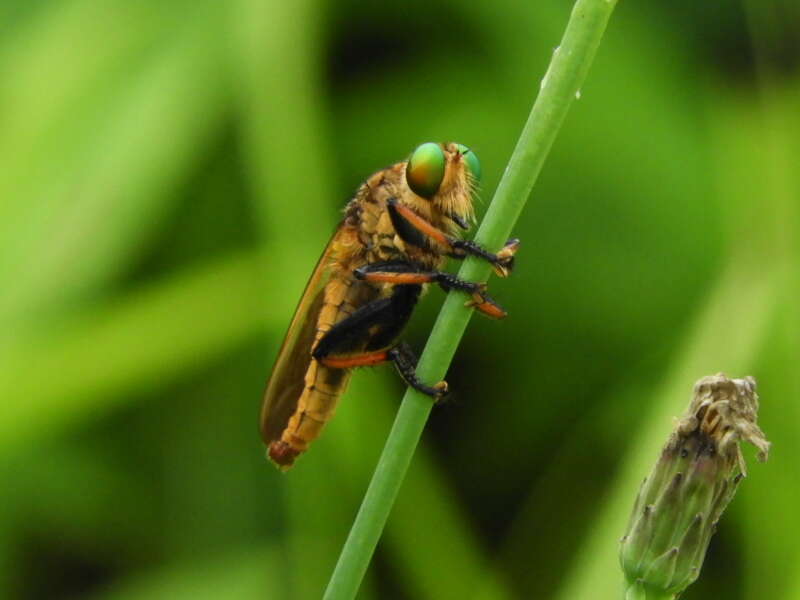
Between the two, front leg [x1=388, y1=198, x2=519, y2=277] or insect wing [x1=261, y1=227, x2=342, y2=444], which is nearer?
front leg [x1=388, y1=198, x2=519, y2=277]

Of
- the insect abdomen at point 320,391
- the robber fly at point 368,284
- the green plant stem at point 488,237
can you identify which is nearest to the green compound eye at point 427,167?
the robber fly at point 368,284

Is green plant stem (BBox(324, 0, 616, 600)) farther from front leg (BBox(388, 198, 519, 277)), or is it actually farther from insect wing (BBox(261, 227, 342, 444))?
insect wing (BBox(261, 227, 342, 444))

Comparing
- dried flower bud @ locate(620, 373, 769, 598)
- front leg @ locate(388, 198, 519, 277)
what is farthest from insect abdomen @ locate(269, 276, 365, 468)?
dried flower bud @ locate(620, 373, 769, 598)

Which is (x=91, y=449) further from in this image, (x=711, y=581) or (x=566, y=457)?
(x=711, y=581)

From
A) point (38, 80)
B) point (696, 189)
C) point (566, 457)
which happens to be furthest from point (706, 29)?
point (38, 80)

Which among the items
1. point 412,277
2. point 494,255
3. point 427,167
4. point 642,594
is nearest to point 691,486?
point 642,594

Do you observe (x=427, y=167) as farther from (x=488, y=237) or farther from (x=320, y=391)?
(x=488, y=237)

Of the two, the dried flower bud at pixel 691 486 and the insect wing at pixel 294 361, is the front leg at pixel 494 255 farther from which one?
the insect wing at pixel 294 361
